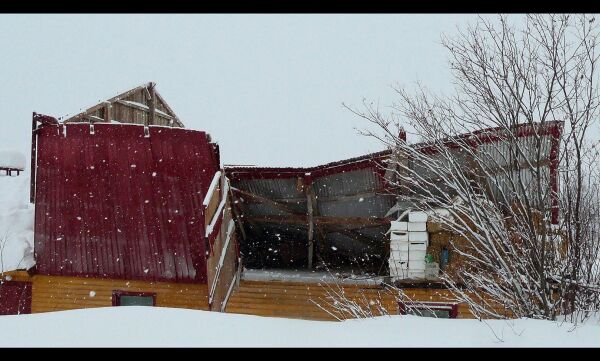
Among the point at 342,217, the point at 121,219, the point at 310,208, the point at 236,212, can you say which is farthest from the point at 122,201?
the point at 342,217

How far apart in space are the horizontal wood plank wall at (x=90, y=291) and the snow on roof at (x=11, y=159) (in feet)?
13.6

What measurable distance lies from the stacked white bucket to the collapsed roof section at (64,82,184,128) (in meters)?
7.12

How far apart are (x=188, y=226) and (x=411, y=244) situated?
4.57 m

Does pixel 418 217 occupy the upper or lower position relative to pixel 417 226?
upper

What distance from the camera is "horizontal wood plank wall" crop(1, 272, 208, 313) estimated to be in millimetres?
11453

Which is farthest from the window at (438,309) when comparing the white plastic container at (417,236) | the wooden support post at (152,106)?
the wooden support post at (152,106)

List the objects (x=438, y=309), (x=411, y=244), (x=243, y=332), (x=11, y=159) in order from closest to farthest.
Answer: (x=243, y=332)
(x=411, y=244)
(x=438, y=309)
(x=11, y=159)

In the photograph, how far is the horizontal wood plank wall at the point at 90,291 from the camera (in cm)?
1145

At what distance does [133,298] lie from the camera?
11.7 metres

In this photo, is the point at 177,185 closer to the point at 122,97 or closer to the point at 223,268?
the point at 223,268

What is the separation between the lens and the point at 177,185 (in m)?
10.9

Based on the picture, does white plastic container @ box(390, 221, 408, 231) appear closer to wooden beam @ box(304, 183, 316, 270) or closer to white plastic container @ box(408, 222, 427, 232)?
white plastic container @ box(408, 222, 427, 232)

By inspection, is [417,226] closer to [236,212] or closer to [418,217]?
[418,217]
